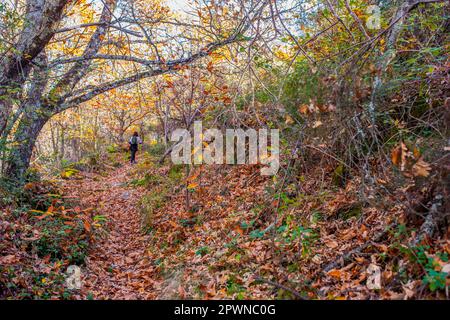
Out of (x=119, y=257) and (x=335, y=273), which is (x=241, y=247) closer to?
(x=335, y=273)

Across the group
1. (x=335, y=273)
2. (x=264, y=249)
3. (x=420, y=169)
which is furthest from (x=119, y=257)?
(x=420, y=169)

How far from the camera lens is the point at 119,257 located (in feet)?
18.8

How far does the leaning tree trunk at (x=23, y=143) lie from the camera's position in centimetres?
669

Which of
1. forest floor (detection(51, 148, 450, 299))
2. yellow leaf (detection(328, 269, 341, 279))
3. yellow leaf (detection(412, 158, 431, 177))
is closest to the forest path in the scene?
forest floor (detection(51, 148, 450, 299))

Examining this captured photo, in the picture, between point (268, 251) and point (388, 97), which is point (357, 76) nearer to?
point (388, 97)

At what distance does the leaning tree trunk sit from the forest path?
155 cm

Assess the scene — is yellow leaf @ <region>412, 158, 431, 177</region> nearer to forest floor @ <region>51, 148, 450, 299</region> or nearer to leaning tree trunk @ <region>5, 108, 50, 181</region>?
forest floor @ <region>51, 148, 450, 299</region>

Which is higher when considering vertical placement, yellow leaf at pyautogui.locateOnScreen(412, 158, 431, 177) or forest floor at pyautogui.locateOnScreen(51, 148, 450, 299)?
yellow leaf at pyautogui.locateOnScreen(412, 158, 431, 177)

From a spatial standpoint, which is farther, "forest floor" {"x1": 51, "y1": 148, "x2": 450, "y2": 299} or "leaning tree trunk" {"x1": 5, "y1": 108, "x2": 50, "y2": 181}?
"leaning tree trunk" {"x1": 5, "y1": 108, "x2": 50, "y2": 181}

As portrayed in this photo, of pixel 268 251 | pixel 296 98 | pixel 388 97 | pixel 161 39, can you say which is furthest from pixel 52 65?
pixel 388 97

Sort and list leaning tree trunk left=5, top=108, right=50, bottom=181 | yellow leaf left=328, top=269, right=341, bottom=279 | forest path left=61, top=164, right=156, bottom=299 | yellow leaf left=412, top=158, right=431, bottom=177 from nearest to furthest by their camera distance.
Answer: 1. yellow leaf left=412, top=158, right=431, bottom=177
2. yellow leaf left=328, top=269, right=341, bottom=279
3. forest path left=61, top=164, right=156, bottom=299
4. leaning tree trunk left=5, top=108, right=50, bottom=181

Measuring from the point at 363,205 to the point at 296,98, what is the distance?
7.99 ft

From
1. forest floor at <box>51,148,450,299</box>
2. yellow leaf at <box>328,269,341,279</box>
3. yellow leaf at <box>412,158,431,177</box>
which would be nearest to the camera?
yellow leaf at <box>412,158,431,177</box>

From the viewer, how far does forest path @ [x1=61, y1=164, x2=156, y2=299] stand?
14.6 ft
